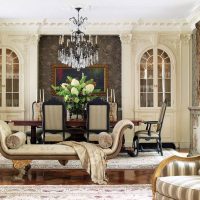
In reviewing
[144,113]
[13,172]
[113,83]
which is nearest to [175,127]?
[144,113]

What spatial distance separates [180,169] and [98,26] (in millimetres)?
7008

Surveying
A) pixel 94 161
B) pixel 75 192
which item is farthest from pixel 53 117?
pixel 75 192

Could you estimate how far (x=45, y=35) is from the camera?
10688 millimetres

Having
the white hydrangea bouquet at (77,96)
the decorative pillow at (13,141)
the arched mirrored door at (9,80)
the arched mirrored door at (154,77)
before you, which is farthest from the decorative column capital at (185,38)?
the decorative pillow at (13,141)

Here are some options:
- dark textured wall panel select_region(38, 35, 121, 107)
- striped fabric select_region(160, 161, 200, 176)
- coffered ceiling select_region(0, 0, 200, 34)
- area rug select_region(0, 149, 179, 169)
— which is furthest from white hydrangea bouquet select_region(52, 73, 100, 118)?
striped fabric select_region(160, 161, 200, 176)

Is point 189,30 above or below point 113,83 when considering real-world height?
above

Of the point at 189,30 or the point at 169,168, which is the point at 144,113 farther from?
the point at 169,168

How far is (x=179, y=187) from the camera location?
344cm

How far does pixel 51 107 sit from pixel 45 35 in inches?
143

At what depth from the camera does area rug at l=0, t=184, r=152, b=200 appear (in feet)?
16.3

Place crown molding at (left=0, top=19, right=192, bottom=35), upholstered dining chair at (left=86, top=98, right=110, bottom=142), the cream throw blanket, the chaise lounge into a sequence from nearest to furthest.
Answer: the cream throw blanket < the chaise lounge < upholstered dining chair at (left=86, top=98, right=110, bottom=142) < crown molding at (left=0, top=19, right=192, bottom=35)

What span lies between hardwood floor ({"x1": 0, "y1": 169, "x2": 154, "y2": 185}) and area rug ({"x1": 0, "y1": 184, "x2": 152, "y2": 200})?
356 mm

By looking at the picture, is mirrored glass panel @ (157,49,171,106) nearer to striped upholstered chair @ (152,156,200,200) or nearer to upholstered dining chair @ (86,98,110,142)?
upholstered dining chair @ (86,98,110,142)

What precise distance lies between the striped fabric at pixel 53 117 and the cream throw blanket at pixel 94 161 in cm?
147
